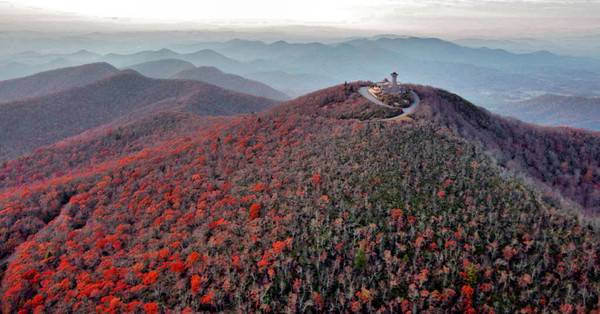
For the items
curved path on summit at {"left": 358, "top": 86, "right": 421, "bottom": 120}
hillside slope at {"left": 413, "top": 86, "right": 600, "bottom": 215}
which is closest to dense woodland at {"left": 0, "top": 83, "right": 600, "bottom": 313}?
hillside slope at {"left": 413, "top": 86, "right": 600, "bottom": 215}

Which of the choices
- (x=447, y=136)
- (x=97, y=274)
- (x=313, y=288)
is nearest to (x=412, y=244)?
(x=313, y=288)

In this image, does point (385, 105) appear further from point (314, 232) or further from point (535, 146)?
point (314, 232)

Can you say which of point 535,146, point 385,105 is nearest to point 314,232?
point 385,105

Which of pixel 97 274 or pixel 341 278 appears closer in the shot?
pixel 341 278

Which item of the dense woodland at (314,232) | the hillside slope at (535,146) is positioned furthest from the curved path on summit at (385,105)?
the dense woodland at (314,232)

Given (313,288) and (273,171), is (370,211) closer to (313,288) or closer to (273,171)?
(313,288)

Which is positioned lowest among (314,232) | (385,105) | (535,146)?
(314,232)

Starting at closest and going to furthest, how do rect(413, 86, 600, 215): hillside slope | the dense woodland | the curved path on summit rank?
the dense woodland < rect(413, 86, 600, 215): hillside slope < the curved path on summit

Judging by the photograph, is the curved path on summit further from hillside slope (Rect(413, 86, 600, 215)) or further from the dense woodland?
the dense woodland
